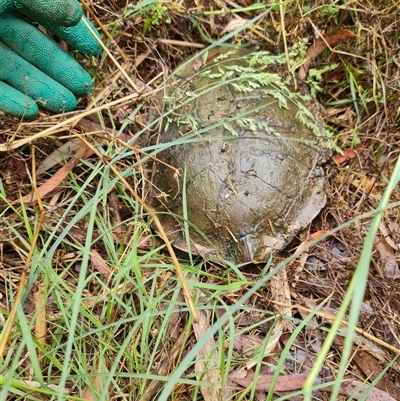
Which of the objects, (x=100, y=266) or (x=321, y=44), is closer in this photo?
(x=100, y=266)

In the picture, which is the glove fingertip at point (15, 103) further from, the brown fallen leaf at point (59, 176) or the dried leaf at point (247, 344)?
the dried leaf at point (247, 344)

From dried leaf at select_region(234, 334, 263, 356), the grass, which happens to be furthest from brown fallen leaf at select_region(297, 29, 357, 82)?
dried leaf at select_region(234, 334, 263, 356)

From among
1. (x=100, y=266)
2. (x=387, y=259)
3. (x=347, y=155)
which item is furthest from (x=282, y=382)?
(x=347, y=155)

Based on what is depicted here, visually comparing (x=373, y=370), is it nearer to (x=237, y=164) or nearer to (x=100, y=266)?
(x=237, y=164)

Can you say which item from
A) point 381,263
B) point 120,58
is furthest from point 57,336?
point 381,263

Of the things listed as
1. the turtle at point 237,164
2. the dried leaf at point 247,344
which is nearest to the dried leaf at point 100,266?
the turtle at point 237,164

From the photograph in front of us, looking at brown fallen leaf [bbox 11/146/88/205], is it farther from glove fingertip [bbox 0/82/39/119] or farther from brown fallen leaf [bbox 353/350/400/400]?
brown fallen leaf [bbox 353/350/400/400]
